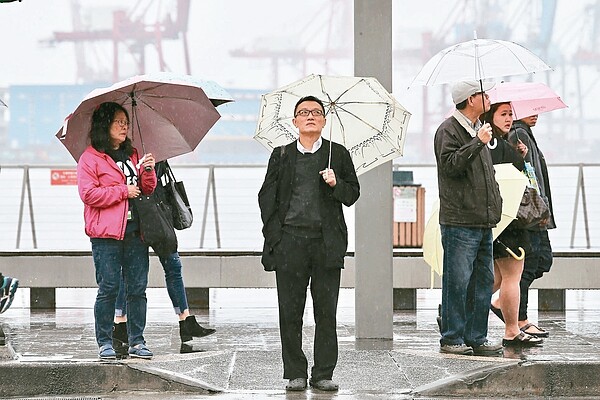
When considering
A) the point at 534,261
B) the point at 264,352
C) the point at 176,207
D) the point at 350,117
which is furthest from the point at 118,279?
the point at 534,261

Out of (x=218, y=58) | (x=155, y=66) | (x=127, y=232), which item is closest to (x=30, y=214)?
(x=127, y=232)

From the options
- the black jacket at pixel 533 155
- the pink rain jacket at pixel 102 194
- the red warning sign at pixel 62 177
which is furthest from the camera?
the red warning sign at pixel 62 177

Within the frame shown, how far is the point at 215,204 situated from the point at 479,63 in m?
7.72

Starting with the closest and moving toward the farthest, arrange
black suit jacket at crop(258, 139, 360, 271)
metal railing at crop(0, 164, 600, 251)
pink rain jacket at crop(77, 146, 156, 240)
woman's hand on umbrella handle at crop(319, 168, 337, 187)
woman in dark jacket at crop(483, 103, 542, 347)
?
woman's hand on umbrella handle at crop(319, 168, 337, 187), black suit jacket at crop(258, 139, 360, 271), pink rain jacket at crop(77, 146, 156, 240), woman in dark jacket at crop(483, 103, 542, 347), metal railing at crop(0, 164, 600, 251)

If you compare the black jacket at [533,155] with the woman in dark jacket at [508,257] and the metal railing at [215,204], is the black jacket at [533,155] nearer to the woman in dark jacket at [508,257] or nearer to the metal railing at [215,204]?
the woman in dark jacket at [508,257]

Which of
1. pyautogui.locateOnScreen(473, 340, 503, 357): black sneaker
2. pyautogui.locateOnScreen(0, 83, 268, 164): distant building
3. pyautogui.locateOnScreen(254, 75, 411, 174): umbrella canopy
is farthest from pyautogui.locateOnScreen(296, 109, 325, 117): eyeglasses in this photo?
pyautogui.locateOnScreen(0, 83, 268, 164): distant building

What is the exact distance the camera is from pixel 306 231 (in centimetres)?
675

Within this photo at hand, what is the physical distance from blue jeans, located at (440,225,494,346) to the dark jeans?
0.91m

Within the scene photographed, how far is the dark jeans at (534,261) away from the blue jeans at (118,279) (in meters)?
2.83

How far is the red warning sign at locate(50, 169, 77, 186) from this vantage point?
16.6 m

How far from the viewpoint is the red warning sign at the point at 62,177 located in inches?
653

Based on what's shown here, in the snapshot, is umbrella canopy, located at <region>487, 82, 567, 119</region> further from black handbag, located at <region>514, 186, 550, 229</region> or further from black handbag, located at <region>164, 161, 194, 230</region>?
black handbag, located at <region>164, 161, 194, 230</region>

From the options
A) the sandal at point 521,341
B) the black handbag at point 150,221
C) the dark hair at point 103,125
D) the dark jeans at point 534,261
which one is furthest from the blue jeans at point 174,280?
the dark jeans at point 534,261

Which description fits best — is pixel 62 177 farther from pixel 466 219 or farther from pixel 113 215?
pixel 466 219
